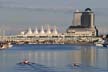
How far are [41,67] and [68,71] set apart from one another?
673cm

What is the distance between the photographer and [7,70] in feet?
194

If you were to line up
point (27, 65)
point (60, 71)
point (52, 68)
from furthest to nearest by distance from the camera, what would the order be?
point (27, 65) → point (52, 68) → point (60, 71)

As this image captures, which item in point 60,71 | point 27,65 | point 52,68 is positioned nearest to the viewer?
point 60,71

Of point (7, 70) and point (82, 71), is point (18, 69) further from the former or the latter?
point (82, 71)

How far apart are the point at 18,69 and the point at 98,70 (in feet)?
31.7

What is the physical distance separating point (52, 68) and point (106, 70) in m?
6.95

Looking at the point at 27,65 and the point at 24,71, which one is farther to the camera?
the point at 27,65

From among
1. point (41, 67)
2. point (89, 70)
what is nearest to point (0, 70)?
point (41, 67)

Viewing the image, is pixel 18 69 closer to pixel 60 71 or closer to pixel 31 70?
pixel 31 70

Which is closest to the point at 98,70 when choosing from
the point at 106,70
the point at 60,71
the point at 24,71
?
the point at 106,70

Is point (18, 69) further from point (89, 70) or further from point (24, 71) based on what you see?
point (89, 70)

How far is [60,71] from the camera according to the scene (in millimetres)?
57438

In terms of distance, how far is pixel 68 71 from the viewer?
5753 cm

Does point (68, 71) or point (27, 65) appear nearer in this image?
point (68, 71)
